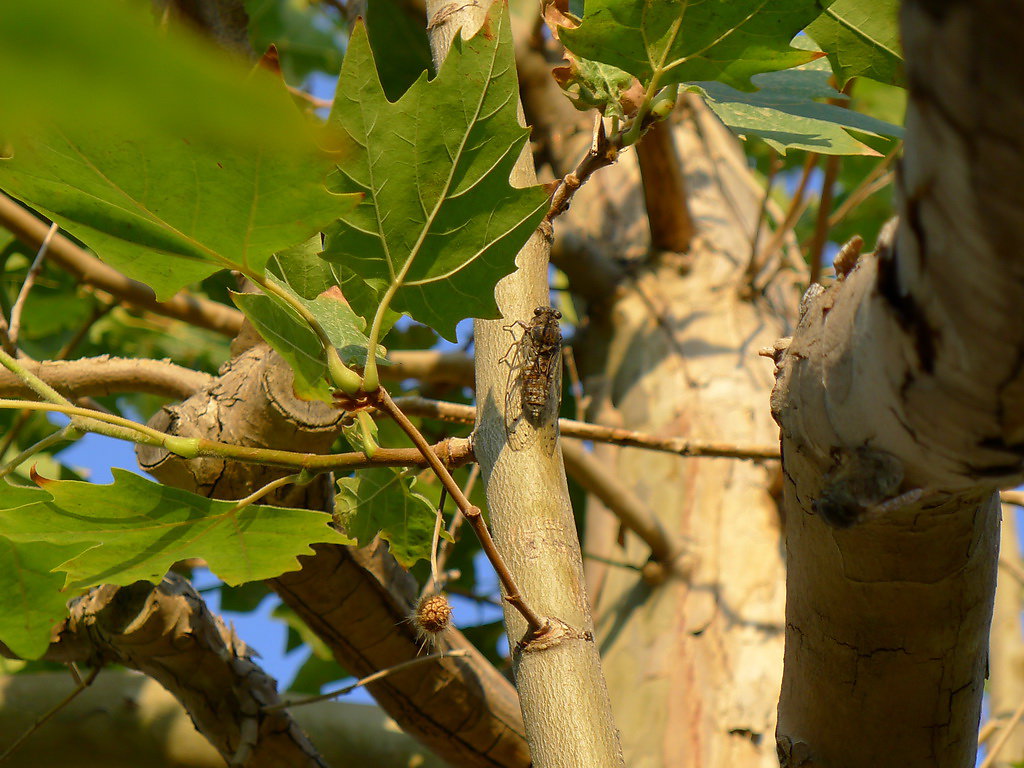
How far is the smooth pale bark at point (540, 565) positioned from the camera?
593 millimetres

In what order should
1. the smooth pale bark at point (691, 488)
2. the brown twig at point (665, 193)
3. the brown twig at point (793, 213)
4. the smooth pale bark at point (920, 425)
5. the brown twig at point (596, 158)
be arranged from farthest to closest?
the brown twig at point (665, 193), the brown twig at point (793, 213), the smooth pale bark at point (691, 488), the brown twig at point (596, 158), the smooth pale bark at point (920, 425)

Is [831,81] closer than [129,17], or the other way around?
[129,17]

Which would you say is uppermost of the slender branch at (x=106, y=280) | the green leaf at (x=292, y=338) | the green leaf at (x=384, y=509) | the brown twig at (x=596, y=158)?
the slender branch at (x=106, y=280)

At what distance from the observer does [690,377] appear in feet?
5.97

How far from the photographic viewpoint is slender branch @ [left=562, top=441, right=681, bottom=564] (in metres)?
1.45

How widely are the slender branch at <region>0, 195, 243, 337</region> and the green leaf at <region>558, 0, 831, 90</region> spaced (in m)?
1.10

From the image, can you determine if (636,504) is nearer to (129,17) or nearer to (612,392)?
(612,392)

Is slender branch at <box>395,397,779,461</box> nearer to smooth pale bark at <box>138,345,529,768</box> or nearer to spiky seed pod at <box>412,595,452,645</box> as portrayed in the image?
smooth pale bark at <box>138,345,529,768</box>

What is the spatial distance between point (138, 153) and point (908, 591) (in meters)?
0.59

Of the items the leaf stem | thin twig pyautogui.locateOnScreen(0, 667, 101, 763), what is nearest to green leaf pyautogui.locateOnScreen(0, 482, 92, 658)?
the leaf stem

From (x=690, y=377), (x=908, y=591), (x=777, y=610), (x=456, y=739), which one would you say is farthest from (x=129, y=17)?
(x=690, y=377)

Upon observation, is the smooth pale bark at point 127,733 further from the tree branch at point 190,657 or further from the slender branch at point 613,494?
the slender branch at point 613,494

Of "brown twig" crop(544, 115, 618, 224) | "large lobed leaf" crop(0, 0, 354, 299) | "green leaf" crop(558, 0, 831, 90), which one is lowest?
"large lobed leaf" crop(0, 0, 354, 299)

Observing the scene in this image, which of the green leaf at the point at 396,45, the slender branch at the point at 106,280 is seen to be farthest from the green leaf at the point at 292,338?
the green leaf at the point at 396,45
